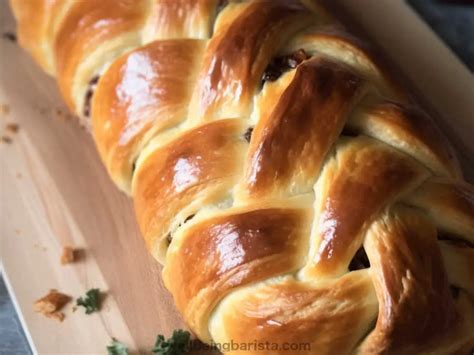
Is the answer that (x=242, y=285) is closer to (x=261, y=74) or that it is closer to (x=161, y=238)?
(x=161, y=238)

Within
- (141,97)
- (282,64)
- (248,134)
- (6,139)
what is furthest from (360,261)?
(6,139)

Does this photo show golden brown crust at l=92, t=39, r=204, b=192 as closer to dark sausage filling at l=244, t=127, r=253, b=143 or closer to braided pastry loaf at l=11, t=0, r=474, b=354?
braided pastry loaf at l=11, t=0, r=474, b=354

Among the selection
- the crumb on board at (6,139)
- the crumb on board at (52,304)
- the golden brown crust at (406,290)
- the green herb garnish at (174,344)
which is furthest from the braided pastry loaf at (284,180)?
the crumb on board at (6,139)

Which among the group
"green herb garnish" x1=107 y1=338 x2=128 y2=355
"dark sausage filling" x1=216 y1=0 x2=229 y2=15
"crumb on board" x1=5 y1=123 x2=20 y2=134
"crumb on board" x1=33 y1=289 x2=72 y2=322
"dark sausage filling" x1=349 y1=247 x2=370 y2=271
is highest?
"dark sausage filling" x1=216 y1=0 x2=229 y2=15

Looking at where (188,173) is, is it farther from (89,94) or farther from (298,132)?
(89,94)

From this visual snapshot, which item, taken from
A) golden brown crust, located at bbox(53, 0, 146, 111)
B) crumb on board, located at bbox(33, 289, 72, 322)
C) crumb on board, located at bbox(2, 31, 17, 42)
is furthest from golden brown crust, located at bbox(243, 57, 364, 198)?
crumb on board, located at bbox(2, 31, 17, 42)

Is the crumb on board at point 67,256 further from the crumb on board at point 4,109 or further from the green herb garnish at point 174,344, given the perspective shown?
the crumb on board at point 4,109
